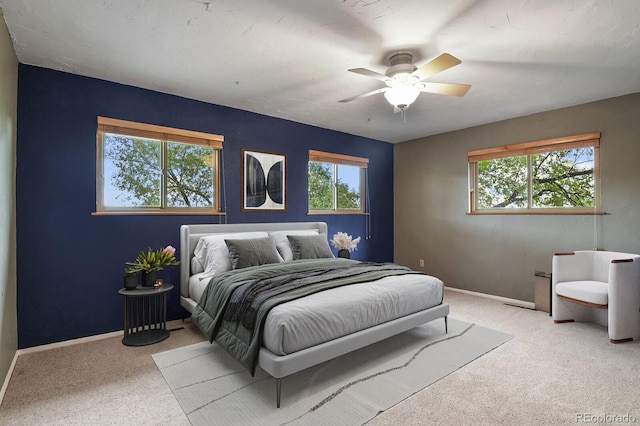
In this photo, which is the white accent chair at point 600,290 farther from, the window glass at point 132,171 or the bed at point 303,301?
the window glass at point 132,171

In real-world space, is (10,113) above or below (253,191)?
above

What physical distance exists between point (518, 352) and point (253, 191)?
3.43 m

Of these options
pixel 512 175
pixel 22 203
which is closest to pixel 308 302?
pixel 22 203

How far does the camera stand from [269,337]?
2215 millimetres

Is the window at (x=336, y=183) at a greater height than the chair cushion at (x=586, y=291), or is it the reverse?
the window at (x=336, y=183)

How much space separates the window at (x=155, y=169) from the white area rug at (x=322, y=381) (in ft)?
5.46

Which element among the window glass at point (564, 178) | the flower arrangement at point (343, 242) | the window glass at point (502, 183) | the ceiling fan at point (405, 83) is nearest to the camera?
the ceiling fan at point (405, 83)

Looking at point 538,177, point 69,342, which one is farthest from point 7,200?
point 538,177

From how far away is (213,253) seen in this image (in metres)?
3.52

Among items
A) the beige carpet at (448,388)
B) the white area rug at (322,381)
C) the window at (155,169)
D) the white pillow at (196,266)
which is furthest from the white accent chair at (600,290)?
the window at (155,169)

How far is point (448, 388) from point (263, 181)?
324 centimetres

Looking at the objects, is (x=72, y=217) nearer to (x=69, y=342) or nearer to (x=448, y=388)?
(x=69, y=342)

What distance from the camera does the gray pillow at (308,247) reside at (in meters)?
4.00

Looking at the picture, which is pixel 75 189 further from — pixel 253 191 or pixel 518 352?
pixel 518 352
